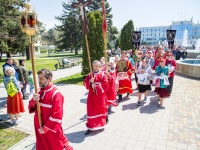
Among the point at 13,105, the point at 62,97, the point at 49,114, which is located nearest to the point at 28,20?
the point at 62,97

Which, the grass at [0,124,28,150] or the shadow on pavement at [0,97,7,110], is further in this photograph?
the shadow on pavement at [0,97,7,110]

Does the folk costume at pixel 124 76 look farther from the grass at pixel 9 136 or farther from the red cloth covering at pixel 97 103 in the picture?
the grass at pixel 9 136

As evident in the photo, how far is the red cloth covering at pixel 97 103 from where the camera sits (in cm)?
532

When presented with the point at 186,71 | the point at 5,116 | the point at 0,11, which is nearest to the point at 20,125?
the point at 5,116

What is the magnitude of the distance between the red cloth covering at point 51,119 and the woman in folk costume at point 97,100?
6.20 ft

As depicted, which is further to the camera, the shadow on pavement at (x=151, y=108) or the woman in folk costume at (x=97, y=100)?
the shadow on pavement at (x=151, y=108)

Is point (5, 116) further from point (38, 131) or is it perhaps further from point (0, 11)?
point (0, 11)

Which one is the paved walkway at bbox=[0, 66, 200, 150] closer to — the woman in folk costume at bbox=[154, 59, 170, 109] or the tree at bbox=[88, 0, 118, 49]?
the woman in folk costume at bbox=[154, 59, 170, 109]

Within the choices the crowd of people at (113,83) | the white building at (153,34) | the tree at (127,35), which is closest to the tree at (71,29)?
the tree at (127,35)

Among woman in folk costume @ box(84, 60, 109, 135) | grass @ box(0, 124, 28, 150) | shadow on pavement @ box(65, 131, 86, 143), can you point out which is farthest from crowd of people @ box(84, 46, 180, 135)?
grass @ box(0, 124, 28, 150)

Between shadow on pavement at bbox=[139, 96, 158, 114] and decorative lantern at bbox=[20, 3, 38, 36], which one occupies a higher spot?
decorative lantern at bbox=[20, 3, 38, 36]

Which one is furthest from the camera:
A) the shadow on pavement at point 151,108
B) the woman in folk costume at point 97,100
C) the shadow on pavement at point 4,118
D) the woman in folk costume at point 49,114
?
the shadow on pavement at point 151,108

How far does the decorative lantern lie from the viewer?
116 inches

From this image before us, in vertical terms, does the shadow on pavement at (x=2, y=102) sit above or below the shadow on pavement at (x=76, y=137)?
above
